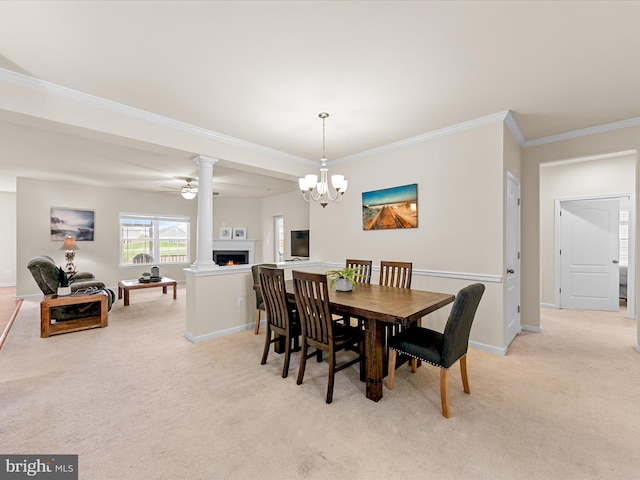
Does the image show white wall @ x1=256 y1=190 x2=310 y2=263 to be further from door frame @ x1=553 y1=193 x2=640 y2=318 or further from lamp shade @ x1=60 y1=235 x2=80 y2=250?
door frame @ x1=553 y1=193 x2=640 y2=318

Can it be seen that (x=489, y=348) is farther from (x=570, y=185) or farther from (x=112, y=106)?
(x=112, y=106)

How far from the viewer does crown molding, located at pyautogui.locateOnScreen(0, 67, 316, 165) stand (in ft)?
7.63

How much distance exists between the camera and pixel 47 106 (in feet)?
8.09

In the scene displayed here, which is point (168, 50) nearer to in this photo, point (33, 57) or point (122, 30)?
point (122, 30)

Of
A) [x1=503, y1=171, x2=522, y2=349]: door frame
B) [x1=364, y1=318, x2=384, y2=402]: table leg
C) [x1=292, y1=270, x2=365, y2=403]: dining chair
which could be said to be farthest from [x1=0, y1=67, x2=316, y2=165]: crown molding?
[x1=503, y1=171, x2=522, y2=349]: door frame

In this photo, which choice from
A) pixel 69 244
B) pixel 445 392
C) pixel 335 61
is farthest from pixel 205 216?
pixel 69 244

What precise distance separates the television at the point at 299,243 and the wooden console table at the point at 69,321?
13.2ft

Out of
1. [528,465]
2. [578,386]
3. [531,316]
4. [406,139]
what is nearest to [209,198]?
[406,139]

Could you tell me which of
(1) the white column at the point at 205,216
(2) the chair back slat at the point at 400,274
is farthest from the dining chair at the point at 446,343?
(1) the white column at the point at 205,216

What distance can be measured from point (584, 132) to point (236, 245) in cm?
777

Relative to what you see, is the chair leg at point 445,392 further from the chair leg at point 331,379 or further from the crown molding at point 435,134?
the crown molding at point 435,134

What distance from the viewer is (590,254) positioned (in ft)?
16.1

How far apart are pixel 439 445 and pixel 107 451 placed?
1.99 m

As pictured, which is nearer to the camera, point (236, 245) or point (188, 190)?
point (188, 190)
